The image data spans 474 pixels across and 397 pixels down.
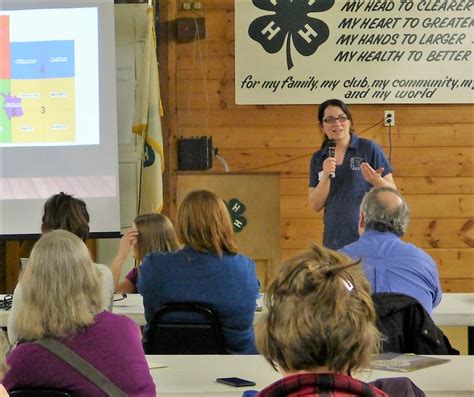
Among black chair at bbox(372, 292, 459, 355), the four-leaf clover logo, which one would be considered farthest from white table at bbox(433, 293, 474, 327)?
the four-leaf clover logo

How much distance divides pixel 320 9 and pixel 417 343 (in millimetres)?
3845

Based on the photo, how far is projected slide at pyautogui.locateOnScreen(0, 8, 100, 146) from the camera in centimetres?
534

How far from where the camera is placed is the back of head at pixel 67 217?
141 inches

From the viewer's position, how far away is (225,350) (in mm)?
3059

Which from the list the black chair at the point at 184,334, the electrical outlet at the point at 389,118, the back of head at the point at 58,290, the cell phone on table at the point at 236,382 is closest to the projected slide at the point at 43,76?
the electrical outlet at the point at 389,118

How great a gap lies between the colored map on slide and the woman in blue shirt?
1692 millimetres

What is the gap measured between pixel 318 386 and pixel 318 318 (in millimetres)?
107

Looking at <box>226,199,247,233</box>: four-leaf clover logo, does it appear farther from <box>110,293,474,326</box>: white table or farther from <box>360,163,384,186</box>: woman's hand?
<box>110,293,474,326</box>: white table

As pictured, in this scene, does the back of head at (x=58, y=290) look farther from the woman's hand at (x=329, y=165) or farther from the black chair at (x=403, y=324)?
the woman's hand at (x=329, y=165)

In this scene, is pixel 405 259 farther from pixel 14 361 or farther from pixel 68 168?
pixel 68 168

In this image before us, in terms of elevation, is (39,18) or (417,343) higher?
(39,18)

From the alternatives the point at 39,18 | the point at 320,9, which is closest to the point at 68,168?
the point at 39,18

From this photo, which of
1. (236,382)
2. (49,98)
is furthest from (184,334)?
(49,98)

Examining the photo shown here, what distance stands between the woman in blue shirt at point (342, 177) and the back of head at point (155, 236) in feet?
3.49
